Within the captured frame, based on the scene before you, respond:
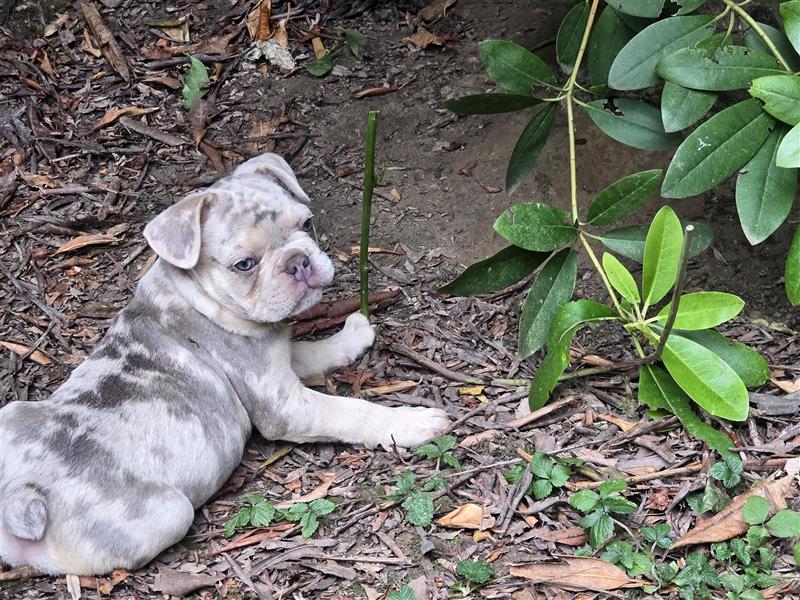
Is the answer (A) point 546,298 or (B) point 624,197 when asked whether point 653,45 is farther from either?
(A) point 546,298

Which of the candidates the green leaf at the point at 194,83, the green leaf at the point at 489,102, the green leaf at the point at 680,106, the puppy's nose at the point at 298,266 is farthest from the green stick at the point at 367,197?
the green leaf at the point at 194,83

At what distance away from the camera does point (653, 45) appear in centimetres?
544

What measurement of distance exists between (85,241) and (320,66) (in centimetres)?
271

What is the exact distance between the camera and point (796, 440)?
515cm

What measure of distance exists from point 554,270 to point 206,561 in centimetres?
268

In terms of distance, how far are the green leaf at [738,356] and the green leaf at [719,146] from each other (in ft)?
2.81

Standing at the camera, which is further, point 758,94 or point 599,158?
point 599,158

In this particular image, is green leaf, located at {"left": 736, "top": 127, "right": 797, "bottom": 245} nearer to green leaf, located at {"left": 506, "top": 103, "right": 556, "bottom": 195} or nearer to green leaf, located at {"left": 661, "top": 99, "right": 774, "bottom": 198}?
green leaf, located at {"left": 661, "top": 99, "right": 774, "bottom": 198}

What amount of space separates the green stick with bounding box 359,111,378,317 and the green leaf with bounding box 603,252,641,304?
1.58m

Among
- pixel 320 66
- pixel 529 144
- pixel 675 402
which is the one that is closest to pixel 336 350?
pixel 529 144

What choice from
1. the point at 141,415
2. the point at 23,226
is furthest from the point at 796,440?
the point at 23,226

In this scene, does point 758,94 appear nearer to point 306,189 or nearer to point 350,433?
point 350,433

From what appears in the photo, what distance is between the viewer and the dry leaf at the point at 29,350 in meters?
6.53

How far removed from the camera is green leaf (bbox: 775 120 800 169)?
15.5 ft
